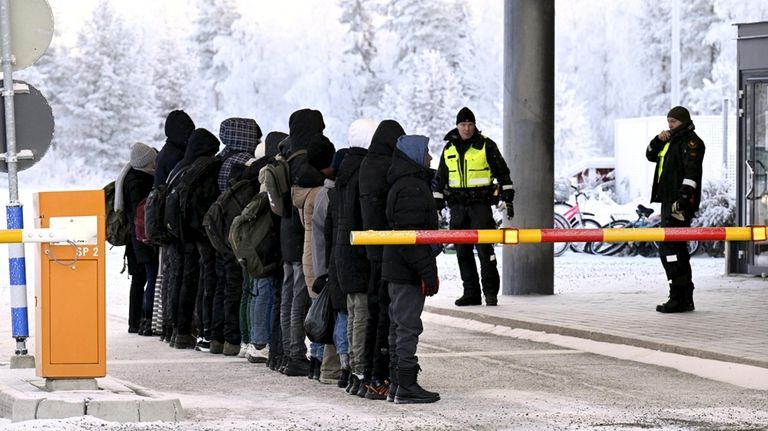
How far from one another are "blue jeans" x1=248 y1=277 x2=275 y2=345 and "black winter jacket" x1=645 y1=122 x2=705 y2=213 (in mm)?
4698

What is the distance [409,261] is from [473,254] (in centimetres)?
729

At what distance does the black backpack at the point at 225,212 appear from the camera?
13.2 metres

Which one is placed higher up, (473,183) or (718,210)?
(473,183)

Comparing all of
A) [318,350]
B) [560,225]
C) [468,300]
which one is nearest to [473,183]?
[468,300]

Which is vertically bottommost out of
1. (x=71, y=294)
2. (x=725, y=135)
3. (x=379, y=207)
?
(x=71, y=294)

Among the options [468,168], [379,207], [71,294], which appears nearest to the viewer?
[71,294]

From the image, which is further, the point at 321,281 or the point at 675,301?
the point at 675,301

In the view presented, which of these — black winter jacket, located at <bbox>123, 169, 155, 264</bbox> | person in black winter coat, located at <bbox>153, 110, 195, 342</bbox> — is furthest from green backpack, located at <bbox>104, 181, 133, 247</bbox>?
person in black winter coat, located at <bbox>153, 110, 195, 342</bbox>

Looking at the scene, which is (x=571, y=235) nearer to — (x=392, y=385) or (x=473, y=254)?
(x=392, y=385)

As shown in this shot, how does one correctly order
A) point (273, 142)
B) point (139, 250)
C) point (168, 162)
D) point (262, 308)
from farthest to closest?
point (139, 250) → point (168, 162) → point (273, 142) → point (262, 308)

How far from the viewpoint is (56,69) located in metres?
85.6

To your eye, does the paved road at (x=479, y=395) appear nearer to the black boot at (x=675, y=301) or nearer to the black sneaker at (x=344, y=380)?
the black sneaker at (x=344, y=380)

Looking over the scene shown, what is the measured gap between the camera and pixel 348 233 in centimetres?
1081

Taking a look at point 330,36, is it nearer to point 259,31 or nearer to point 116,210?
point 259,31
